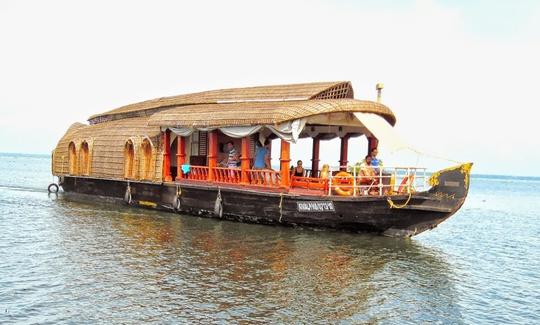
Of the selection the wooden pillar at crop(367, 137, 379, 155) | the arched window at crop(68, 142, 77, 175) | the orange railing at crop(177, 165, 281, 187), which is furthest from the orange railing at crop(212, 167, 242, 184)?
the arched window at crop(68, 142, 77, 175)

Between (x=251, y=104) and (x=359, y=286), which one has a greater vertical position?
(x=251, y=104)

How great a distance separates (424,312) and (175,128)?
1183 centimetres

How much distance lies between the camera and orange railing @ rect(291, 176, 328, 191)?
15.1m

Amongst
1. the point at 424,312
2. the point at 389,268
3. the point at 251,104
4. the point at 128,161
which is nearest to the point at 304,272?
the point at 389,268

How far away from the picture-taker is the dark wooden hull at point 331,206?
13578 millimetres

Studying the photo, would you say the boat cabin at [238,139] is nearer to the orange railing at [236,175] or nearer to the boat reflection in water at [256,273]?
the orange railing at [236,175]

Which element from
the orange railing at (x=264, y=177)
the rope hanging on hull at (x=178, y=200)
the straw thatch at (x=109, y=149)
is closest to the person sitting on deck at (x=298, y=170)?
the orange railing at (x=264, y=177)

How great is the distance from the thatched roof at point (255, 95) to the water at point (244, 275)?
14.7ft

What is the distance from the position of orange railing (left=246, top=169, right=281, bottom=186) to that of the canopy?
2.97 meters

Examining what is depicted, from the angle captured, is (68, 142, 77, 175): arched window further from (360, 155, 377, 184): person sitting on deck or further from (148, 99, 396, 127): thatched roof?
(360, 155, 377, 184): person sitting on deck

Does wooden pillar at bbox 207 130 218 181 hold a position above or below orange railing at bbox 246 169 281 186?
above

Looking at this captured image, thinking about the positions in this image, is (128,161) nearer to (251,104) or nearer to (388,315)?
(251,104)

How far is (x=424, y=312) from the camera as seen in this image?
29.2 ft

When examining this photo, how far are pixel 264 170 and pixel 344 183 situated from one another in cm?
242
